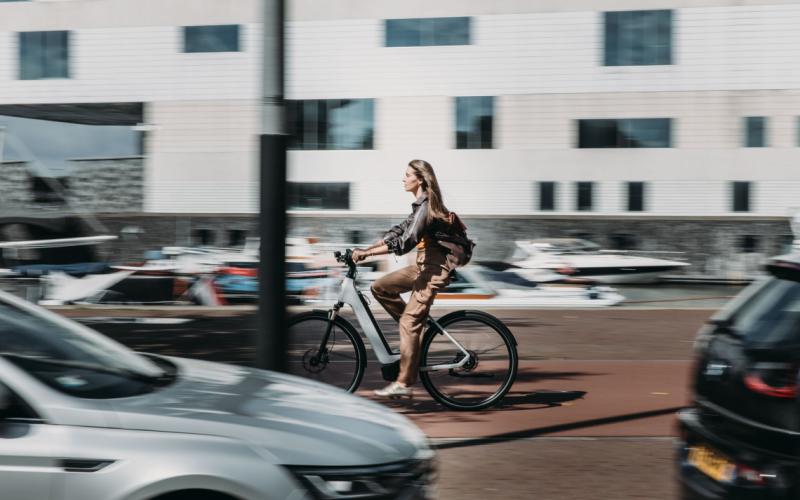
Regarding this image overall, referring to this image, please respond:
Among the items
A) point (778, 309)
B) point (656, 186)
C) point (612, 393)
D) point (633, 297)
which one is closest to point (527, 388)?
point (612, 393)

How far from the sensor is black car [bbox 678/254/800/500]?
3.32m

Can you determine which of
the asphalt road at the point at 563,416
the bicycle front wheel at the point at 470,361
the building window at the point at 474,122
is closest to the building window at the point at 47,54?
the building window at the point at 474,122

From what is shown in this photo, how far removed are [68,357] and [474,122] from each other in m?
24.0

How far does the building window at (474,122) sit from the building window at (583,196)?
2.97 metres

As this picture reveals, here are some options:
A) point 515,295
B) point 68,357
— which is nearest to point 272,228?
point 68,357

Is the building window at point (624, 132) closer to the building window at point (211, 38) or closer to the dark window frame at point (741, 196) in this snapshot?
the dark window frame at point (741, 196)

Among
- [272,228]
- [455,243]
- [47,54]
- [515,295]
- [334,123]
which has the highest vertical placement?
[47,54]

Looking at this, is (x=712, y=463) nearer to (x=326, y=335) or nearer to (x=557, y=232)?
A: (x=326, y=335)

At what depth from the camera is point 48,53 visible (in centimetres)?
2788

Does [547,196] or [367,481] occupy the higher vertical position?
[547,196]

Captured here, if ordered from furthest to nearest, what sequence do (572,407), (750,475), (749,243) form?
(749,243)
(572,407)
(750,475)

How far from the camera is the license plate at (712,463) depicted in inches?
138

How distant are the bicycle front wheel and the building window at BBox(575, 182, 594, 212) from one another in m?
21.6

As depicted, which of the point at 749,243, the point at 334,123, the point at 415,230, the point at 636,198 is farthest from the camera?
the point at 636,198
